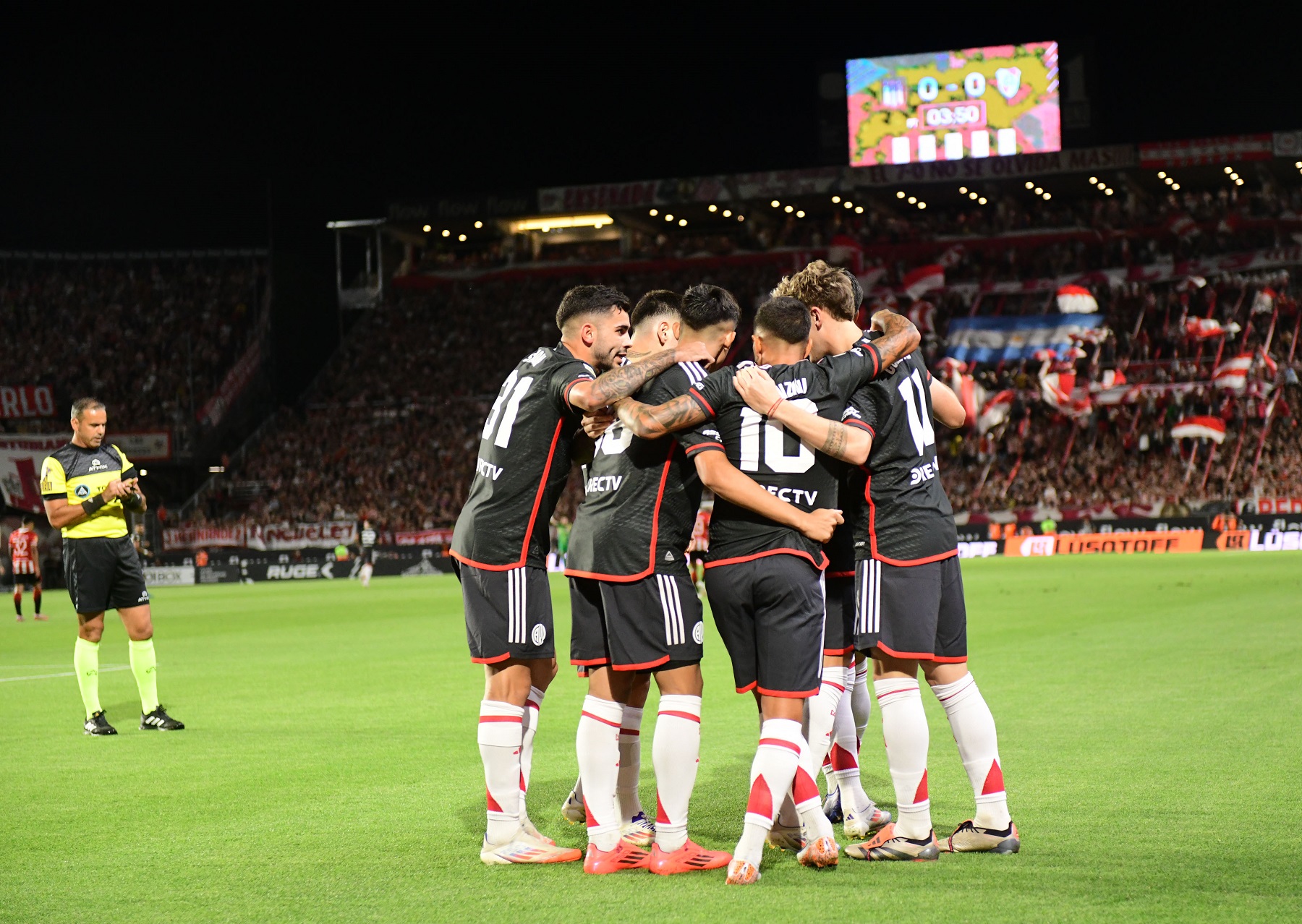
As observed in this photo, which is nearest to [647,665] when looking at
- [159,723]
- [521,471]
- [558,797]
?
[521,471]

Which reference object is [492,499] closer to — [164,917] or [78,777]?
[164,917]

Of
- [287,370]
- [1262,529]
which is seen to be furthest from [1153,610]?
[287,370]

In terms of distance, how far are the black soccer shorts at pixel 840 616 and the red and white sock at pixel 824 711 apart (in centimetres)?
10

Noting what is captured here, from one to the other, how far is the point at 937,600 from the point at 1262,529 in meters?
33.1

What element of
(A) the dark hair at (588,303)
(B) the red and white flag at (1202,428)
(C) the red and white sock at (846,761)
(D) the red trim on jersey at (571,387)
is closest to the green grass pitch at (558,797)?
(C) the red and white sock at (846,761)

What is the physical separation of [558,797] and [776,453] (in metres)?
2.66

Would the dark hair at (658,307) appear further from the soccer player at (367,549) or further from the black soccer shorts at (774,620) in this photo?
the soccer player at (367,549)

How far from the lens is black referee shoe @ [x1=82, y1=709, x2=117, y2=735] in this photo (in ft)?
31.7

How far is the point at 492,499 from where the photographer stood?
582 cm

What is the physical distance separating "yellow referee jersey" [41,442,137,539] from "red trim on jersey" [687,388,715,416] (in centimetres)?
604

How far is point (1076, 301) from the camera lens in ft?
155

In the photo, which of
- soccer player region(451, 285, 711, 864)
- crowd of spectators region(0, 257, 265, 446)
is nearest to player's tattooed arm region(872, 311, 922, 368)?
soccer player region(451, 285, 711, 864)

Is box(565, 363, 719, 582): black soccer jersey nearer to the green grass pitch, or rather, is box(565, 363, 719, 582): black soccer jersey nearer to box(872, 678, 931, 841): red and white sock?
box(872, 678, 931, 841): red and white sock

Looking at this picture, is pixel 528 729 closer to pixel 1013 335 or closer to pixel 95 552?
pixel 95 552
